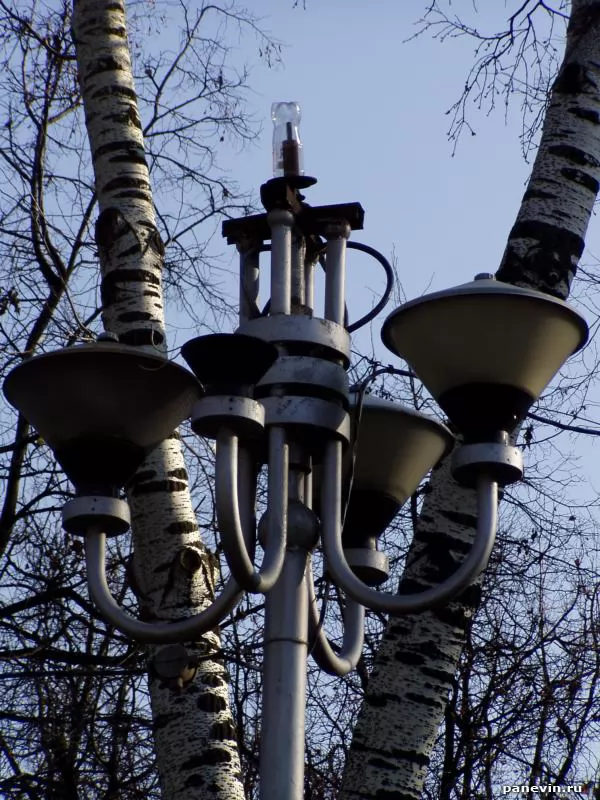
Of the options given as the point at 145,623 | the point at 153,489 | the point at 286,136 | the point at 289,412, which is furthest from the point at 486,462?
the point at 153,489

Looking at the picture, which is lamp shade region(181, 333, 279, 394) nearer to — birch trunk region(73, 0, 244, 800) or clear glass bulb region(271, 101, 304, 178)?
clear glass bulb region(271, 101, 304, 178)

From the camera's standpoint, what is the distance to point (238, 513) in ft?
7.48

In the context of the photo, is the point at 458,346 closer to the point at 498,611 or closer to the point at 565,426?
the point at 565,426

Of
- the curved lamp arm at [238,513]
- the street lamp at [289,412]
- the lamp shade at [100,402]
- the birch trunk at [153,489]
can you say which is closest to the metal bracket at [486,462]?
the street lamp at [289,412]

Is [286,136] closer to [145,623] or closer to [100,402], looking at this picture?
[100,402]

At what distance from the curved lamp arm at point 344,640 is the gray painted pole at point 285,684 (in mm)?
50

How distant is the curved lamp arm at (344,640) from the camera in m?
2.55

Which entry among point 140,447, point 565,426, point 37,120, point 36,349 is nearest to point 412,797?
point 140,447

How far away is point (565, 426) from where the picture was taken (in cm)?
552

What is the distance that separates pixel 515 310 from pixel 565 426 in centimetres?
312

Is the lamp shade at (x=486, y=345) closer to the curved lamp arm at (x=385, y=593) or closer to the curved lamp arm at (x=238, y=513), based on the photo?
the curved lamp arm at (x=385, y=593)

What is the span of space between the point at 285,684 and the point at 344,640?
46 cm

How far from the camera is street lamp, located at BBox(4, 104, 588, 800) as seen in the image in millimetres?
2357

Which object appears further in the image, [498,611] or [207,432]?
[498,611]
